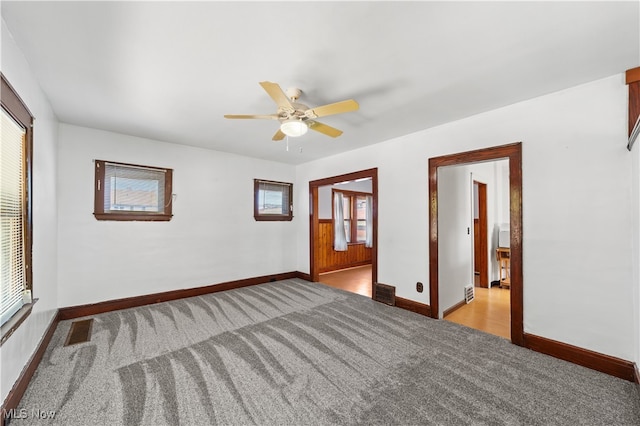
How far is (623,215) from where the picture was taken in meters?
2.01

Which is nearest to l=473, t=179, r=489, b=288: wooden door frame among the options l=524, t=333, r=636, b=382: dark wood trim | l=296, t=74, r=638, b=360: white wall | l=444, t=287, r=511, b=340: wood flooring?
l=444, t=287, r=511, b=340: wood flooring

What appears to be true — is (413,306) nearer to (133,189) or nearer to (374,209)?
(374,209)

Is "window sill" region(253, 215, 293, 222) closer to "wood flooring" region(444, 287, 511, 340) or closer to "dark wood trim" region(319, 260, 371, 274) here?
"dark wood trim" region(319, 260, 371, 274)

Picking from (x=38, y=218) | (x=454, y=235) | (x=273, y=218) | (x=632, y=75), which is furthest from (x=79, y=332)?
(x=632, y=75)

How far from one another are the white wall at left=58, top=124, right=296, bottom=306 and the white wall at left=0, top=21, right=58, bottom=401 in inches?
9.2

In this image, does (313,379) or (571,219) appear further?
(571,219)

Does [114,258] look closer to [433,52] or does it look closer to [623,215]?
[433,52]

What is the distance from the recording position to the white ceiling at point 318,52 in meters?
1.42

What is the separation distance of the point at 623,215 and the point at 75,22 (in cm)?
410

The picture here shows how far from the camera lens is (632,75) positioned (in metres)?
1.94

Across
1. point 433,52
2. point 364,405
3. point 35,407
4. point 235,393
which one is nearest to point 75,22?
point 433,52

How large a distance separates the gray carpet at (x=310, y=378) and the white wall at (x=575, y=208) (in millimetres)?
413

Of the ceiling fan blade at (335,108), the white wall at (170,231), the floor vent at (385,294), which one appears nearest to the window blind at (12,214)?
the white wall at (170,231)

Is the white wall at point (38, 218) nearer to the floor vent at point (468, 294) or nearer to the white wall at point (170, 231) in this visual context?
the white wall at point (170, 231)
